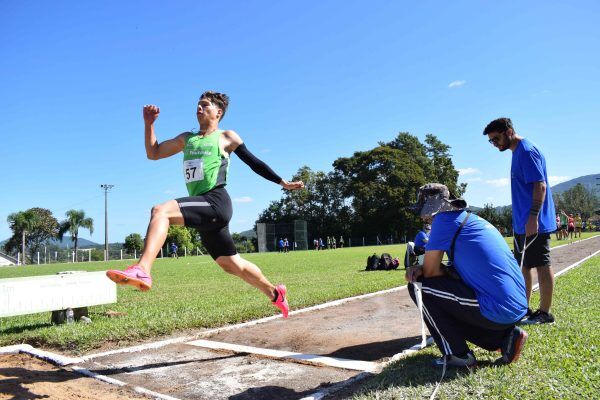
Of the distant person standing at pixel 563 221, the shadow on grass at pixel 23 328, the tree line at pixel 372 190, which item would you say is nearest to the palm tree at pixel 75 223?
the tree line at pixel 372 190

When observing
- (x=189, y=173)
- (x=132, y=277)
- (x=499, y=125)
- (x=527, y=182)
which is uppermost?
(x=499, y=125)

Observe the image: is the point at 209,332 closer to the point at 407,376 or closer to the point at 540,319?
the point at 407,376

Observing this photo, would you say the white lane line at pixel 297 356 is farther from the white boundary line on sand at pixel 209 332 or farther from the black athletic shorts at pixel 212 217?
the black athletic shorts at pixel 212 217

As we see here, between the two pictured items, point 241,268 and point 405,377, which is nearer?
point 405,377

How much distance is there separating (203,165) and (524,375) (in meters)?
2.85

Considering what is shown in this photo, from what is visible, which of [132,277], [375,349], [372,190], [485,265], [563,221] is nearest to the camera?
[132,277]

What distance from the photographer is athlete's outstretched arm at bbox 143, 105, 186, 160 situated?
162 inches

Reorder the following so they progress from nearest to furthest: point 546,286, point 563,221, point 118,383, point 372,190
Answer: point 118,383, point 546,286, point 563,221, point 372,190

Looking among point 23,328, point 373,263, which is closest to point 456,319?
point 23,328

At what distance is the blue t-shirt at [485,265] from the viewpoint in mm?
3178

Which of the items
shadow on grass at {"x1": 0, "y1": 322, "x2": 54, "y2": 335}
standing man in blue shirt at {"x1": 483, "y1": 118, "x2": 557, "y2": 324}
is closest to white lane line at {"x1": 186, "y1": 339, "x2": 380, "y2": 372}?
standing man in blue shirt at {"x1": 483, "y1": 118, "x2": 557, "y2": 324}

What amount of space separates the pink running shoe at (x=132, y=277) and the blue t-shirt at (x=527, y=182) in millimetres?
3905

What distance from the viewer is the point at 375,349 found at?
4289mm

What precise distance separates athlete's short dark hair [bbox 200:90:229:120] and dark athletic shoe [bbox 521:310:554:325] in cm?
375
